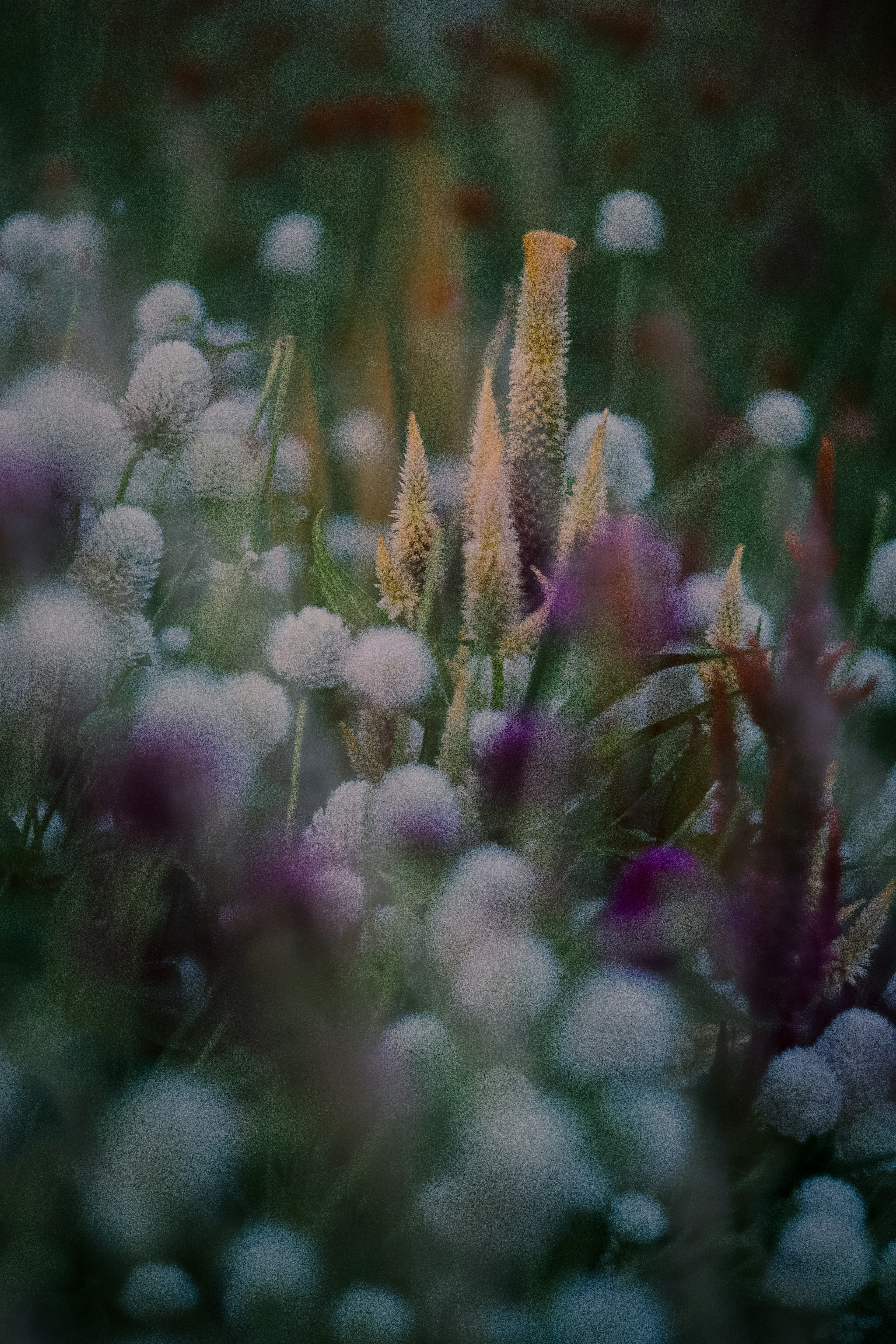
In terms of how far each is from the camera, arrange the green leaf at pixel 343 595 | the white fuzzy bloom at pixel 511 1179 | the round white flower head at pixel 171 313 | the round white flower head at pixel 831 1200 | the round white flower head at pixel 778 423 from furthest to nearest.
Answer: the round white flower head at pixel 778 423 → the round white flower head at pixel 171 313 → the green leaf at pixel 343 595 → the round white flower head at pixel 831 1200 → the white fuzzy bloom at pixel 511 1179

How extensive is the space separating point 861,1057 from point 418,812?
0.21 metres

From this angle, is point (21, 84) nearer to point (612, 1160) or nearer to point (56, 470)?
point (56, 470)

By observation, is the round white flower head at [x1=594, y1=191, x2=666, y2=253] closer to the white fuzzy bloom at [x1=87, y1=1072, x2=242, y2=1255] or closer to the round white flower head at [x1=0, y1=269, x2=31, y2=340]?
the round white flower head at [x1=0, y1=269, x2=31, y2=340]

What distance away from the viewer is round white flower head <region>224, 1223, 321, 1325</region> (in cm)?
31

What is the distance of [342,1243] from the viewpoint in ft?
1.23

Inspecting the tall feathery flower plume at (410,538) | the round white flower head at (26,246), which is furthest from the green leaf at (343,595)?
the round white flower head at (26,246)

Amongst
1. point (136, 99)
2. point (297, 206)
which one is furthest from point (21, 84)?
point (297, 206)

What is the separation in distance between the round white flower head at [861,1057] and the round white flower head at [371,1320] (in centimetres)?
20

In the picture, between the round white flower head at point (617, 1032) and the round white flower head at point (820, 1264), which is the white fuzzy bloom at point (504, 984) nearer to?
the round white flower head at point (617, 1032)

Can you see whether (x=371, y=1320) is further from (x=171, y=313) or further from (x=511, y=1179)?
(x=171, y=313)

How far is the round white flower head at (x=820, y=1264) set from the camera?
0.36 m

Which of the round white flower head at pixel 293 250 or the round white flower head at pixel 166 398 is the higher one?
the round white flower head at pixel 293 250

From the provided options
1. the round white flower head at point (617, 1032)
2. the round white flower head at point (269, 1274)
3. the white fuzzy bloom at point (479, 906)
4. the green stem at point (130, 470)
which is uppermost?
the green stem at point (130, 470)

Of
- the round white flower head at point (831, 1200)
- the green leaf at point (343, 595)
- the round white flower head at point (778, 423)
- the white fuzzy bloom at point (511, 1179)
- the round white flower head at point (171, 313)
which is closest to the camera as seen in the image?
the white fuzzy bloom at point (511, 1179)
